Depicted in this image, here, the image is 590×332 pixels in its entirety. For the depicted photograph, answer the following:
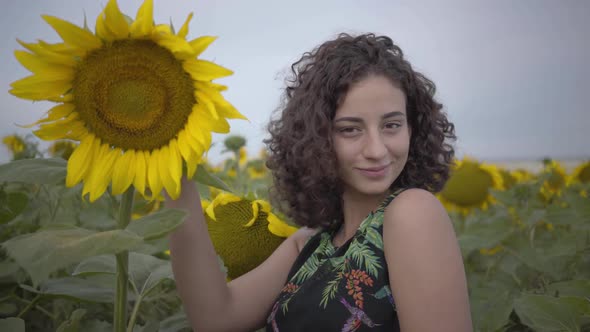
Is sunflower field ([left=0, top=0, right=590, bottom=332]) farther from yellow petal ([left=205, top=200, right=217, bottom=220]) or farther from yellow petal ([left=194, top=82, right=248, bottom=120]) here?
yellow petal ([left=205, top=200, right=217, bottom=220])

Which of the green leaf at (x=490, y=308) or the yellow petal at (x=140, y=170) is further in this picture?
the green leaf at (x=490, y=308)

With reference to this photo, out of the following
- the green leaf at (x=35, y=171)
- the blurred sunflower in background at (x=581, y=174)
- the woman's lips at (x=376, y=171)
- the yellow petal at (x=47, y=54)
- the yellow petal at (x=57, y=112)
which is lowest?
the blurred sunflower in background at (x=581, y=174)

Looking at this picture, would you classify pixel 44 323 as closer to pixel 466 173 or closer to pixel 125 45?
pixel 125 45

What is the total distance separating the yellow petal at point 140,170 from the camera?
3.13 feet

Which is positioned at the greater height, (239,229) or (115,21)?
(115,21)

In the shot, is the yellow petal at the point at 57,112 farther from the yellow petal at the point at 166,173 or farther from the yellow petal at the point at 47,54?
the yellow petal at the point at 166,173

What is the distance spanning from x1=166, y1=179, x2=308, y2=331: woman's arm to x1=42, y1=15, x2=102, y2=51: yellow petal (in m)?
0.32

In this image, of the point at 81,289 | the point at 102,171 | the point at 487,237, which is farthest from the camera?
the point at 487,237

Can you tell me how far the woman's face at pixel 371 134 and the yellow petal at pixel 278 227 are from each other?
1.02ft

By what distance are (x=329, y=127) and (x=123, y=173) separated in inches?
26.0

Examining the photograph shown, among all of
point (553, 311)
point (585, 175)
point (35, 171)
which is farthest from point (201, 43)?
point (585, 175)

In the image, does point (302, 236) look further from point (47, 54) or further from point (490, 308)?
point (47, 54)

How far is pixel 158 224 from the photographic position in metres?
0.86

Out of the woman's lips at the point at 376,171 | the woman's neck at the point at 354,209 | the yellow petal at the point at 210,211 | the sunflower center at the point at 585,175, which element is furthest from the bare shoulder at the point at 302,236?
the sunflower center at the point at 585,175
